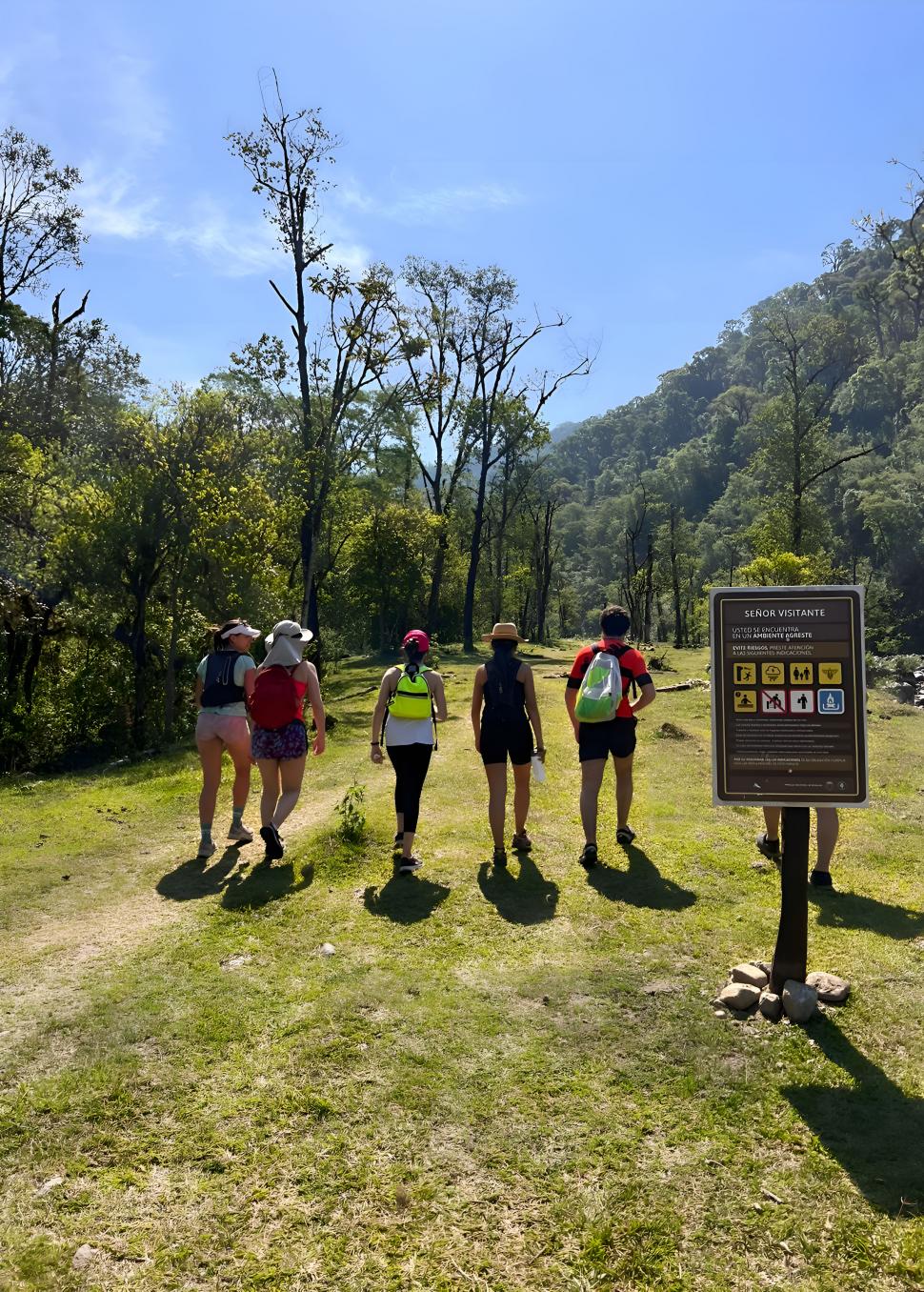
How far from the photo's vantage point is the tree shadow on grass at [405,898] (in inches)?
227

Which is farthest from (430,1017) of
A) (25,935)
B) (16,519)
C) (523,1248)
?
(16,519)

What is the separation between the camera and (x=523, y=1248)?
2.73m

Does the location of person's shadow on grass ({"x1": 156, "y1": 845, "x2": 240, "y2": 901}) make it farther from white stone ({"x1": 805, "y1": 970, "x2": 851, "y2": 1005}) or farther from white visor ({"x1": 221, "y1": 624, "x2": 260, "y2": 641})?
white stone ({"x1": 805, "y1": 970, "x2": 851, "y2": 1005})

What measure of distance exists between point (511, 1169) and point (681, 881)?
360cm

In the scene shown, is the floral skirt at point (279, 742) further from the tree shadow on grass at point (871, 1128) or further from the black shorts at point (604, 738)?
the tree shadow on grass at point (871, 1128)

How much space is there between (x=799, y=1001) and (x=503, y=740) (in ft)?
10.6

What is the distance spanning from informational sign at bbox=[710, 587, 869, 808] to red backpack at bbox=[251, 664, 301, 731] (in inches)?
154

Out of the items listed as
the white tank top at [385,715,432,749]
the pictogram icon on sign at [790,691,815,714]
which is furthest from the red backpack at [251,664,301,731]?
the pictogram icon on sign at [790,691,815,714]

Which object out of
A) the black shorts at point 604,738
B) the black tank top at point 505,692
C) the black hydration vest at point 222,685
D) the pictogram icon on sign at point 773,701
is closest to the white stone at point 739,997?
the pictogram icon on sign at point 773,701

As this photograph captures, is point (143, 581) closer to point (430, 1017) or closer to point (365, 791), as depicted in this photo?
point (365, 791)

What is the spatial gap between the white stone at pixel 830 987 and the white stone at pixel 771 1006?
28cm

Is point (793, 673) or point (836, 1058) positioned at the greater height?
point (793, 673)

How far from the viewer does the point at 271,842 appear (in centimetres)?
A: 689

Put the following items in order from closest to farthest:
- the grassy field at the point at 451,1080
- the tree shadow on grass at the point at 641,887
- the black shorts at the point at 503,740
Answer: the grassy field at the point at 451,1080
the tree shadow on grass at the point at 641,887
the black shorts at the point at 503,740
